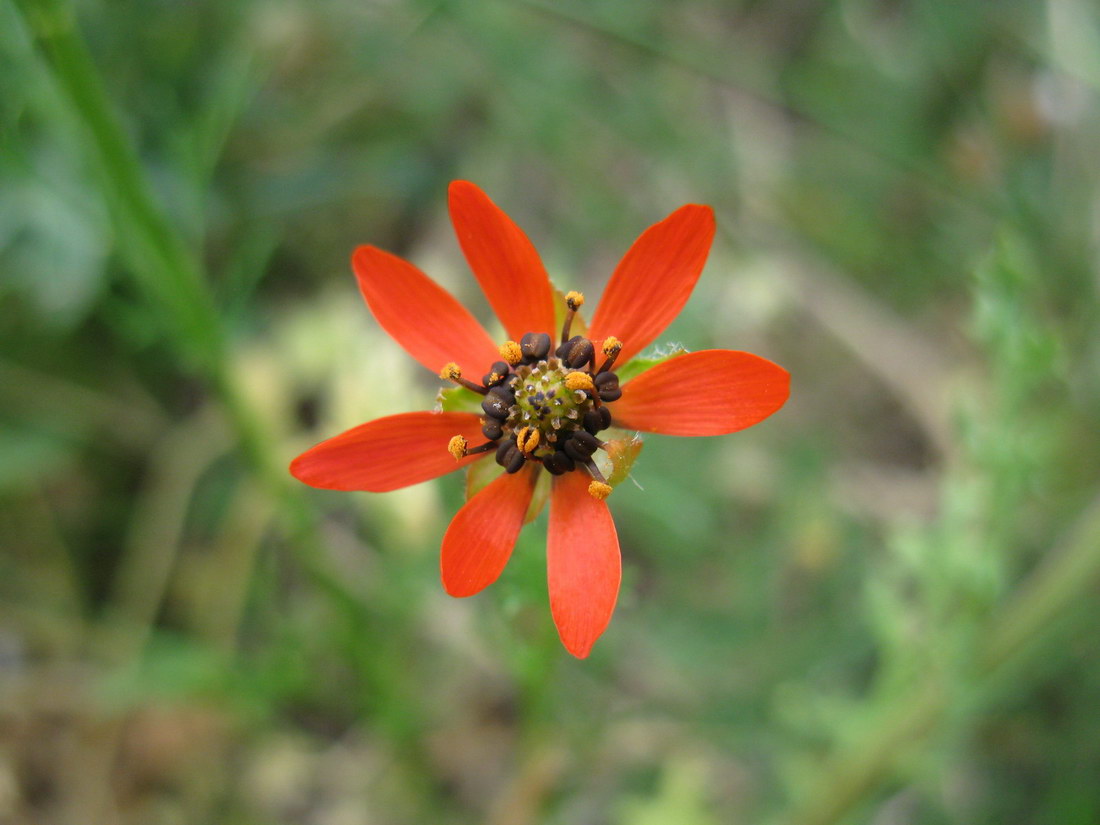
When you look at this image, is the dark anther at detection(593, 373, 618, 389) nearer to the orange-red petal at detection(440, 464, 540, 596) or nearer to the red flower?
the red flower

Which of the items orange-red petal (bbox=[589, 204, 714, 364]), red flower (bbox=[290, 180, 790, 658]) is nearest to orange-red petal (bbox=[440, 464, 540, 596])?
red flower (bbox=[290, 180, 790, 658])

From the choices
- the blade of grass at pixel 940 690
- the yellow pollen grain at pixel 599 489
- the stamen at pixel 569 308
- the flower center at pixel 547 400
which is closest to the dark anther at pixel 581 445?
the flower center at pixel 547 400

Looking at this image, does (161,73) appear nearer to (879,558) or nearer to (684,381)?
(684,381)

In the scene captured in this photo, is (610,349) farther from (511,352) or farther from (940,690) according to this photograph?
(940,690)

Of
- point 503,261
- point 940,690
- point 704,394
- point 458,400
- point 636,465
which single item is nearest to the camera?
point 704,394

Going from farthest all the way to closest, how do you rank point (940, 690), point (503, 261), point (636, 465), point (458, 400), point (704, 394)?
point (636, 465)
point (940, 690)
point (458, 400)
point (503, 261)
point (704, 394)

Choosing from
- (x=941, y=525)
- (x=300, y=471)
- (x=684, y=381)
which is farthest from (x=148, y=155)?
(x=941, y=525)

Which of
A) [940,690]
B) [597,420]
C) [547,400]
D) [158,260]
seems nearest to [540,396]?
[547,400]
